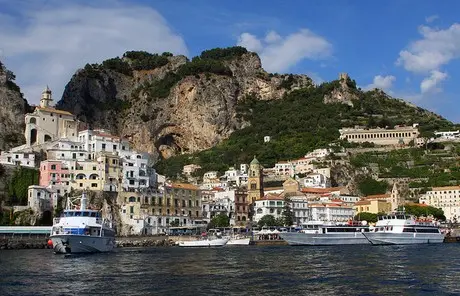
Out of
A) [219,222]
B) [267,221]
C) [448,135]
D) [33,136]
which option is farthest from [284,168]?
[33,136]

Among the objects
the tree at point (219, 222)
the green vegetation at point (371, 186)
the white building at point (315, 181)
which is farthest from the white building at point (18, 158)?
the green vegetation at point (371, 186)

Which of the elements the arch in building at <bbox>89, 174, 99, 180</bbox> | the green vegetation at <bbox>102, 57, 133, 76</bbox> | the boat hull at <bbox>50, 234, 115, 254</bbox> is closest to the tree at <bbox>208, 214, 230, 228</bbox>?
the arch in building at <bbox>89, 174, 99, 180</bbox>

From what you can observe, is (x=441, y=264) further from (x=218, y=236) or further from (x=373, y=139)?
(x=373, y=139)

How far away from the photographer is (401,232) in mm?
83500

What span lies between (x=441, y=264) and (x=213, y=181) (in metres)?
80.7

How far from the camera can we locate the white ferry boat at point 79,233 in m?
57.8

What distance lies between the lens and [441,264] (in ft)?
155

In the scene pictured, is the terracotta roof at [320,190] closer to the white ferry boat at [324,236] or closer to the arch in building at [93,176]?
the white ferry boat at [324,236]

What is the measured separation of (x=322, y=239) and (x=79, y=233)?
36123mm

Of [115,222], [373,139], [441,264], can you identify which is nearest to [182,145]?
[373,139]

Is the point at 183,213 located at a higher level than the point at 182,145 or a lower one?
lower

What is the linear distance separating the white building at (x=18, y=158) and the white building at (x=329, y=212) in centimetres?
4814

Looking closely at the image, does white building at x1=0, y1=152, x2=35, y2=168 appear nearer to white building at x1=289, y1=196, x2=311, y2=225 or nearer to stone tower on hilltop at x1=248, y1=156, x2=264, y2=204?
stone tower on hilltop at x1=248, y1=156, x2=264, y2=204

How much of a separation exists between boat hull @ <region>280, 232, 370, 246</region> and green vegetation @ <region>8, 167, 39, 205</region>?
1408 inches
